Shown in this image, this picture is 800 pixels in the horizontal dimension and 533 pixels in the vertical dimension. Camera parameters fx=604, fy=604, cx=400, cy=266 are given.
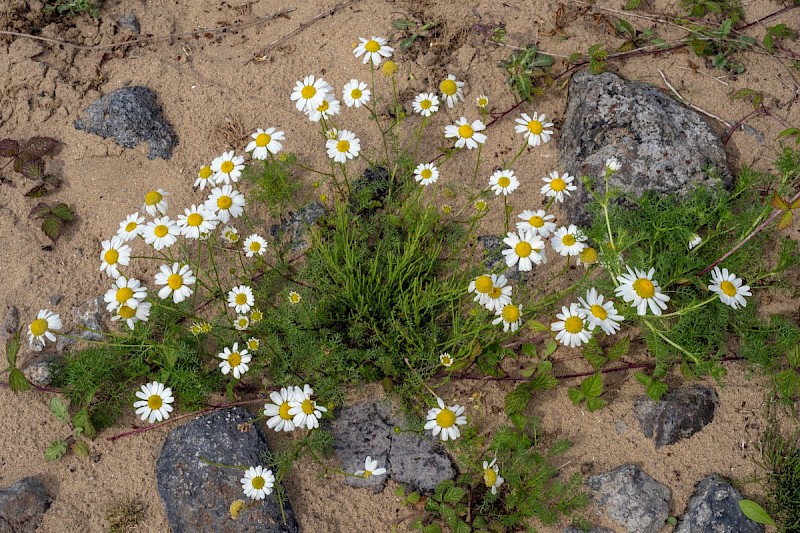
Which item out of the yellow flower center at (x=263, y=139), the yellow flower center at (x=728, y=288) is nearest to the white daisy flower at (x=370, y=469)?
the yellow flower center at (x=263, y=139)

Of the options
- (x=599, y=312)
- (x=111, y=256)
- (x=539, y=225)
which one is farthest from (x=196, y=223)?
(x=599, y=312)

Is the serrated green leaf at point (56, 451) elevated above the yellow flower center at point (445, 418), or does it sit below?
below

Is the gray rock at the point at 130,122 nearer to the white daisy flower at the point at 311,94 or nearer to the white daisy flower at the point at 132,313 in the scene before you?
the white daisy flower at the point at 311,94

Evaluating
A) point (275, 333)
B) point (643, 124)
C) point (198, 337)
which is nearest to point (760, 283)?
point (643, 124)

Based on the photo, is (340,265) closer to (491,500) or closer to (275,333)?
(275,333)

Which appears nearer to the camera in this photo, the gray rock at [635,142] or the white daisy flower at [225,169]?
the white daisy flower at [225,169]

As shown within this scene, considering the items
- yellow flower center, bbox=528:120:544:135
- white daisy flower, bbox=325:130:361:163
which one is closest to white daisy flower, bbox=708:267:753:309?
yellow flower center, bbox=528:120:544:135

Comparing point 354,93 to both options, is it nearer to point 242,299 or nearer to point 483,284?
point 242,299
